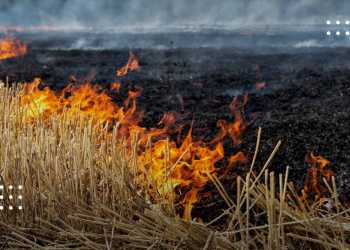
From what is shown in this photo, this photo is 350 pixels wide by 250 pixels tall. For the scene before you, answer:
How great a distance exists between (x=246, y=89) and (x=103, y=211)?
27.5 ft

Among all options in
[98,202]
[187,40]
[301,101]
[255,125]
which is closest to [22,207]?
[98,202]

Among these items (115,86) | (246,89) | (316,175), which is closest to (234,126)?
(316,175)

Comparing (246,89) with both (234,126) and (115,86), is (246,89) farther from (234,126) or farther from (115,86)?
(234,126)

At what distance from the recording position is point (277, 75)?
14.2 meters

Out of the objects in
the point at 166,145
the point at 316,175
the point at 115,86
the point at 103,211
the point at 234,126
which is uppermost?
the point at 166,145

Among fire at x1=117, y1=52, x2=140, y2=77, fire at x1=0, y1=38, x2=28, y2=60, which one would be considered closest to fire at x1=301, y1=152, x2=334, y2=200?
fire at x1=117, y1=52, x2=140, y2=77

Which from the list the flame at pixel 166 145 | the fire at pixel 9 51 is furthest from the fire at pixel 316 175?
the fire at pixel 9 51

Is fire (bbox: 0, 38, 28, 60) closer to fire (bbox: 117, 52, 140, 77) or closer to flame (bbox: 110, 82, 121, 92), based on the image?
fire (bbox: 117, 52, 140, 77)

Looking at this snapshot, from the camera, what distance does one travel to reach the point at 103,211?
428cm

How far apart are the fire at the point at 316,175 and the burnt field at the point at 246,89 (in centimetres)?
10

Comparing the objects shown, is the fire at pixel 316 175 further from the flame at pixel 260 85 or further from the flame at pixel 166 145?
the flame at pixel 260 85

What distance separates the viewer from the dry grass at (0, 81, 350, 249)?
12.4 feet

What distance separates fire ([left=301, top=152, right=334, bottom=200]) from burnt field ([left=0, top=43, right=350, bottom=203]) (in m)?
0.10

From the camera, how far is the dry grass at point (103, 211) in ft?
12.4
